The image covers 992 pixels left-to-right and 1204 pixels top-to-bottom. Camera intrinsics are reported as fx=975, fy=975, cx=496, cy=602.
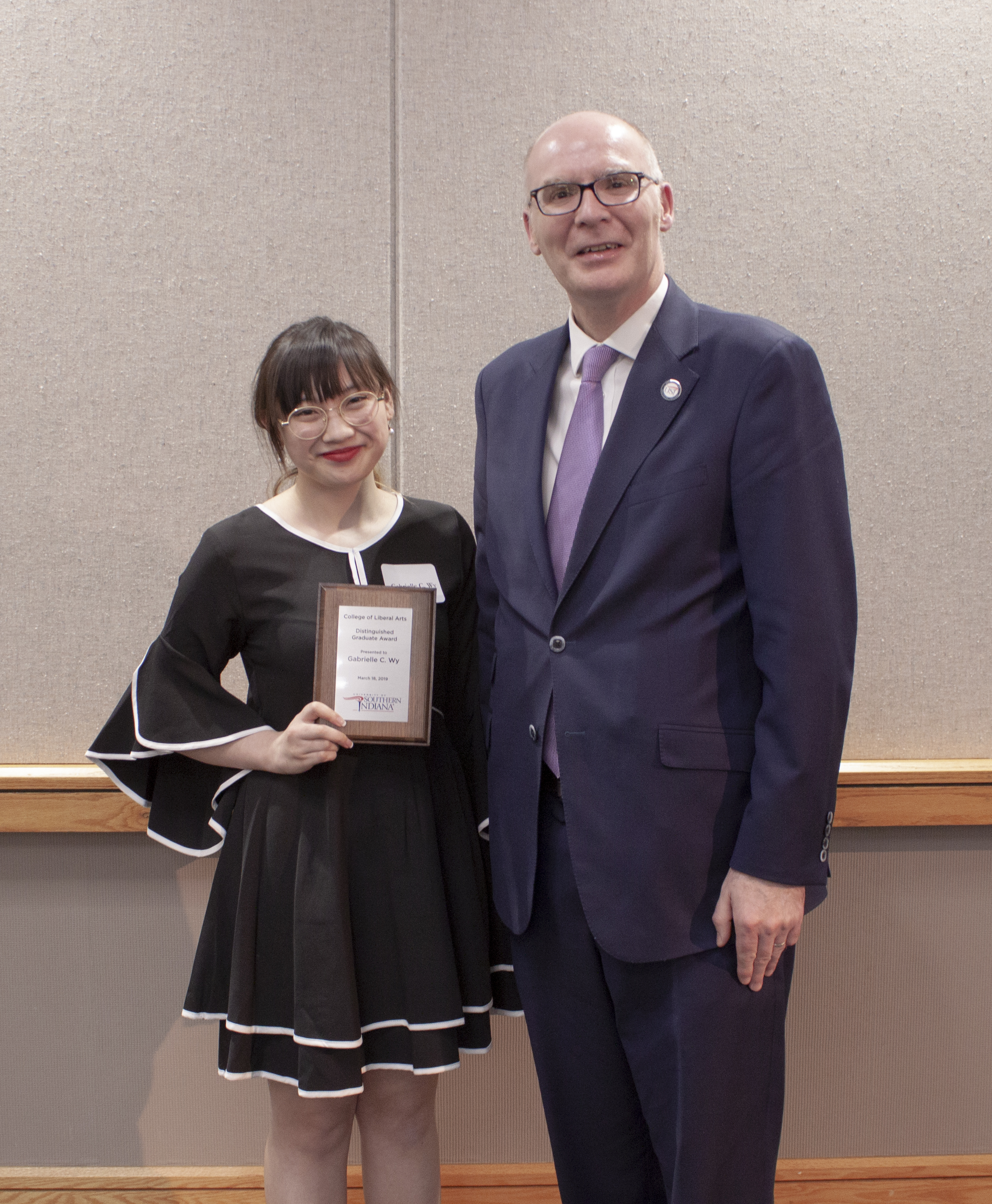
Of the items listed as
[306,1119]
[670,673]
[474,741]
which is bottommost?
[306,1119]

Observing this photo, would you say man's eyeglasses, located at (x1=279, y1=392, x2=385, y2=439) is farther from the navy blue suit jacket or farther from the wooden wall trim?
the wooden wall trim

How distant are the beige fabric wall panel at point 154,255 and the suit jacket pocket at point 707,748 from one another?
1.18m

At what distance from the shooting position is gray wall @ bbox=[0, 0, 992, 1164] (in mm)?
2062

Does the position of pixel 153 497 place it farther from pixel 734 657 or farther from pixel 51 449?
pixel 734 657

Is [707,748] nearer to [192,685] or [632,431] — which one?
[632,431]

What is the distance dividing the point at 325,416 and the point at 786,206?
118cm

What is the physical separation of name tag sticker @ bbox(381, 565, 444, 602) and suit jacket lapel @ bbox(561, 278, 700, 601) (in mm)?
301

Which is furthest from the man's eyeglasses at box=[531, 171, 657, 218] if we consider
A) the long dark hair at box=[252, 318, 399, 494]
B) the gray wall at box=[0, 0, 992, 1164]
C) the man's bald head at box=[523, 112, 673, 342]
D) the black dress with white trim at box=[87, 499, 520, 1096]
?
the gray wall at box=[0, 0, 992, 1164]

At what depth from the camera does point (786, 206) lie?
6.81ft

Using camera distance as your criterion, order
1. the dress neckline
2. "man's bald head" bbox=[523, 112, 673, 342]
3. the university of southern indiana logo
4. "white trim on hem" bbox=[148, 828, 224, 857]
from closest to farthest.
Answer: "man's bald head" bbox=[523, 112, 673, 342], the university of southern indiana logo, the dress neckline, "white trim on hem" bbox=[148, 828, 224, 857]

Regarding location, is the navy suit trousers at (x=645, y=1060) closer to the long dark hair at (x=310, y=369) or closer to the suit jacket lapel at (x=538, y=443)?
the suit jacket lapel at (x=538, y=443)

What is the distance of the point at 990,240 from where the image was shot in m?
2.09

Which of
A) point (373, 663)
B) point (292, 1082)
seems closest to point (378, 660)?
point (373, 663)

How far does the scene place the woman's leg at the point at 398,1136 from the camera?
63.9 inches
